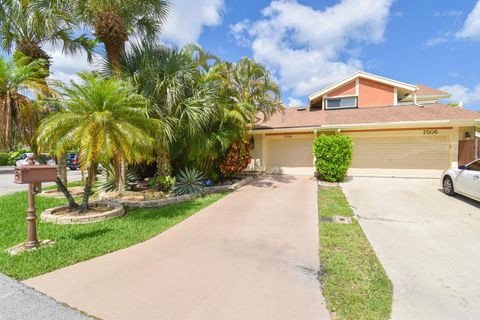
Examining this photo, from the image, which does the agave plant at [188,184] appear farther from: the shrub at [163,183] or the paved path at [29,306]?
the paved path at [29,306]

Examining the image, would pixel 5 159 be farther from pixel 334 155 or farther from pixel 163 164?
pixel 334 155

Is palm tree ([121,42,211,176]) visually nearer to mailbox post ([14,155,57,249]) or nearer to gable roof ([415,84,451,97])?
mailbox post ([14,155,57,249])

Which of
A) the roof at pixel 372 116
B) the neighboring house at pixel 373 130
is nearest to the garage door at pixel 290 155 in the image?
the neighboring house at pixel 373 130

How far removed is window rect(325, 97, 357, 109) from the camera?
53.5 feet

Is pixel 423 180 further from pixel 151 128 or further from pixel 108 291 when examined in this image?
pixel 108 291

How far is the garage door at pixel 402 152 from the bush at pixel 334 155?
8.58ft

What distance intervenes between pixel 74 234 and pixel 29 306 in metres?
2.50

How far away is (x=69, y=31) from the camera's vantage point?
852cm

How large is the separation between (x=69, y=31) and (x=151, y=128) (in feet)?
19.1

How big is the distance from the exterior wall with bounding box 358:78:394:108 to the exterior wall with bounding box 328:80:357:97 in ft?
1.49

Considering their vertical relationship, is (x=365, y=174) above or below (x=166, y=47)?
below

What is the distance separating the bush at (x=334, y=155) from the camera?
11141 millimetres

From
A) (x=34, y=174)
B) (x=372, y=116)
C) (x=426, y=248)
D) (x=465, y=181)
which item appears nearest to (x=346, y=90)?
(x=372, y=116)

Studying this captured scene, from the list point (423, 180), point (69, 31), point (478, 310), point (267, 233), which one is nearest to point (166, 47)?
point (69, 31)
